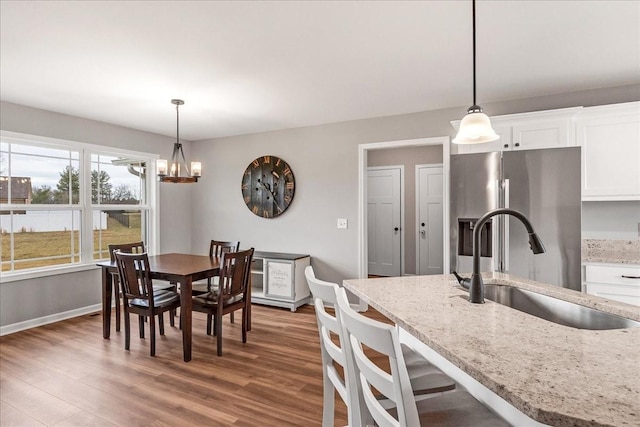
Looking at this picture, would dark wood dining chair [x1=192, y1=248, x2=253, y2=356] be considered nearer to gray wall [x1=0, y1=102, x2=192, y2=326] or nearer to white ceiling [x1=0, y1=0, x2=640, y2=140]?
white ceiling [x1=0, y1=0, x2=640, y2=140]

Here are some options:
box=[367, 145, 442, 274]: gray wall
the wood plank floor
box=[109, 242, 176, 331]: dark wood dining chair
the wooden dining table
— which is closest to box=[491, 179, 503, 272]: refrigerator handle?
the wood plank floor

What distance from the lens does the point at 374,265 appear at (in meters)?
6.55

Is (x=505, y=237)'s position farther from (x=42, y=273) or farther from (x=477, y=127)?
(x=42, y=273)

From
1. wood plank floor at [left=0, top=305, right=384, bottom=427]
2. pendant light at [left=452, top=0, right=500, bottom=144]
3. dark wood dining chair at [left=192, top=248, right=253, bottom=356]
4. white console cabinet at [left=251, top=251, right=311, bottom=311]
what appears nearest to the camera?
pendant light at [left=452, top=0, right=500, bottom=144]

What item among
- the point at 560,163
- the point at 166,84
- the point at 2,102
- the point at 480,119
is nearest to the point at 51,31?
the point at 166,84

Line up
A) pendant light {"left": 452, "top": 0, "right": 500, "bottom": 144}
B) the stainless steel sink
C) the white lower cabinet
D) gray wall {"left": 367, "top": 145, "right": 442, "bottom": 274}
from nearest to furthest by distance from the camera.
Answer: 1. the stainless steel sink
2. pendant light {"left": 452, "top": 0, "right": 500, "bottom": 144}
3. the white lower cabinet
4. gray wall {"left": 367, "top": 145, "right": 442, "bottom": 274}

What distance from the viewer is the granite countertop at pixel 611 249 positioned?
10.6ft

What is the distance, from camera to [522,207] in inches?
Answer: 119

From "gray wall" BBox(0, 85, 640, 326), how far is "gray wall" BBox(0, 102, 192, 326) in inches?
0.4

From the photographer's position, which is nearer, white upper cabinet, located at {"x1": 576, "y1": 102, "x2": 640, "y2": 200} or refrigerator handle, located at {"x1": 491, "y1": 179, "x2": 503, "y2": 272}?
white upper cabinet, located at {"x1": 576, "y1": 102, "x2": 640, "y2": 200}

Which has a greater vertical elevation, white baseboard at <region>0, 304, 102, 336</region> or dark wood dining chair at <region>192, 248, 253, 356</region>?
dark wood dining chair at <region>192, 248, 253, 356</region>

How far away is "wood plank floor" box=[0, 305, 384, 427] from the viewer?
7.24 feet

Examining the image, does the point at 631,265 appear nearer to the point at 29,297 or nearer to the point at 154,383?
the point at 154,383

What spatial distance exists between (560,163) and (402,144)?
1711mm
